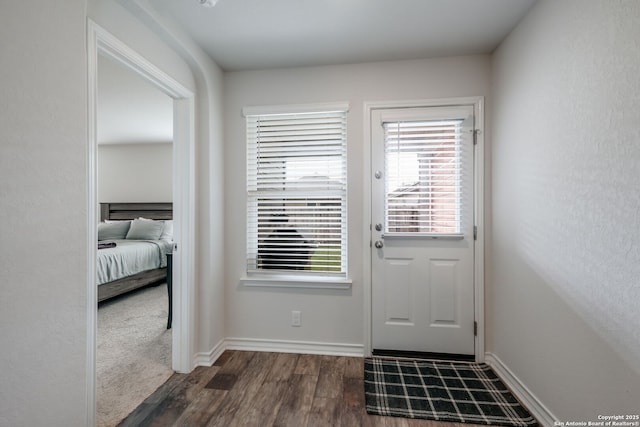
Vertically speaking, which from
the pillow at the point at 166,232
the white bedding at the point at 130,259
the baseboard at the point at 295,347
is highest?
the pillow at the point at 166,232

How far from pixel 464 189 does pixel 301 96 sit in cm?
154

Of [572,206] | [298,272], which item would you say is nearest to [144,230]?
[298,272]

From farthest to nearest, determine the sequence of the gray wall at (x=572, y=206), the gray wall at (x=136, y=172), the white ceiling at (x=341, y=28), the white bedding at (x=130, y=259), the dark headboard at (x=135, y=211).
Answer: the gray wall at (x=136, y=172) < the dark headboard at (x=135, y=211) < the white bedding at (x=130, y=259) < the white ceiling at (x=341, y=28) < the gray wall at (x=572, y=206)

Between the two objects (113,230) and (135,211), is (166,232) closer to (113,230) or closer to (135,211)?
(113,230)

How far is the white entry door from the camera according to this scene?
2283mm

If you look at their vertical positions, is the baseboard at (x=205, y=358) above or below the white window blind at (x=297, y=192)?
below

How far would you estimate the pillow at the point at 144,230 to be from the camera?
482cm

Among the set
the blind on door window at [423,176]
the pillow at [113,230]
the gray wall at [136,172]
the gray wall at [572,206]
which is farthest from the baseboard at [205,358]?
the gray wall at [136,172]

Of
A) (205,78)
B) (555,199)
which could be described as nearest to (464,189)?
(555,199)

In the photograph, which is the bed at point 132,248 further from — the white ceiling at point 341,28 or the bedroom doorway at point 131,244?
the white ceiling at point 341,28

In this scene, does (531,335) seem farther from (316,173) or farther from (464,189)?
(316,173)

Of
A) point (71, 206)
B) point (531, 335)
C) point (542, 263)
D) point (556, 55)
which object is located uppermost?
point (556, 55)

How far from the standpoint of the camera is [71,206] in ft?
4.07

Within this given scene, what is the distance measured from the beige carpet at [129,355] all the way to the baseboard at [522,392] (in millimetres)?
2390
